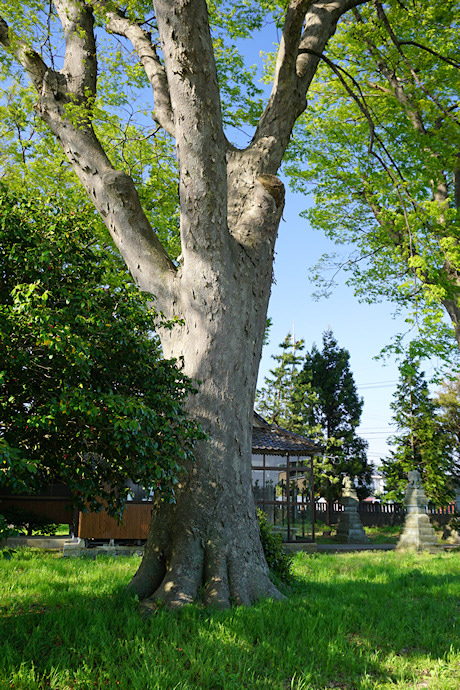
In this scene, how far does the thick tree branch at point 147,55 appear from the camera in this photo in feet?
24.8

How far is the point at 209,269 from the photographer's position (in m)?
5.65

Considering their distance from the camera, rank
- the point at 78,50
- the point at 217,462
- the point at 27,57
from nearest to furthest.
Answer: the point at 217,462 → the point at 27,57 → the point at 78,50

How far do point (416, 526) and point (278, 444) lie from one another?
542 cm

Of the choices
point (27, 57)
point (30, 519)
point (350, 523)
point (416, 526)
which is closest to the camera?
point (27, 57)

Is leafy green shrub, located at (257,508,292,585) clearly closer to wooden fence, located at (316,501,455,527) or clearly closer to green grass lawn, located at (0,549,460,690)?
green grass lawn, located at (0,549,460,690)

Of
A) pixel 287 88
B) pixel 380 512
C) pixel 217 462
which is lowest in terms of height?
pixel 380 512

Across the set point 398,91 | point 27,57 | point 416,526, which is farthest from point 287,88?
point 416,526

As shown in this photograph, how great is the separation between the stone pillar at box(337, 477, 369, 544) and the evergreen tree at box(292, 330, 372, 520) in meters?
3.23

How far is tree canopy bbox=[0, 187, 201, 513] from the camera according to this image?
11.9 ft

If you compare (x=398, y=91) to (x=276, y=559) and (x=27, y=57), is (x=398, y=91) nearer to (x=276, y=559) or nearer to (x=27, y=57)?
(x=27, y=57)

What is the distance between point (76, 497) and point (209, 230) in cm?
311

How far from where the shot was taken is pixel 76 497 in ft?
14.1

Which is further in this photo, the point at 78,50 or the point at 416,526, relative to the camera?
the point at 416,526

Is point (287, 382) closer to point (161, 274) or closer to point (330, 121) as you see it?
point (330, 121)
